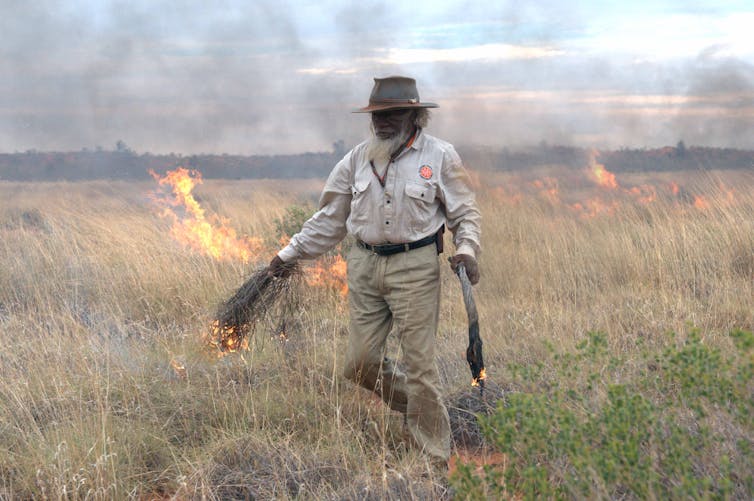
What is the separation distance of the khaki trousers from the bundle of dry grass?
0.68 meters

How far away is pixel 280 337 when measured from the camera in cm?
541

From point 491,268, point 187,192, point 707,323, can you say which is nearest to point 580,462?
point 707,323

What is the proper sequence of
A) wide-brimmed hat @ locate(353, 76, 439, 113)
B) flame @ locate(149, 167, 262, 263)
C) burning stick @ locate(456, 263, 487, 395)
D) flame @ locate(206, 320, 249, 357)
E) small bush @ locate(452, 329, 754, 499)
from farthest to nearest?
flame @ locate(149, 167, 262, 263)
flame @ locate(206, 320, 249, 357)
wide-brimmed hat @ locate(353, 76, 439, 113)
burning stick @ locate(456, 263, 487, 395)
small bush @ locate(452, 329, 754, 499)

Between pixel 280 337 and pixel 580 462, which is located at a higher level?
pixel 580 462

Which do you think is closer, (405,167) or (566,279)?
(405,167)

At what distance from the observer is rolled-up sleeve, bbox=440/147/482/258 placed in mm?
4348

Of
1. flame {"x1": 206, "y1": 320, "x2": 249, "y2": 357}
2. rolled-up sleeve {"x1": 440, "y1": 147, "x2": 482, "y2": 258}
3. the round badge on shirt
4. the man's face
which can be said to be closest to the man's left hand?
rolled-up sleeve {"x1": 440, "y1": 147, "x2": 482, "y2": 258}

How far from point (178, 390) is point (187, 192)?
19.6 feet

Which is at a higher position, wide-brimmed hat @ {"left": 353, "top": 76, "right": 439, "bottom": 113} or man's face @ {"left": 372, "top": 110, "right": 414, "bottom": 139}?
wide-brimmed hat @ {"left": 353, "top": 76, "right": 439, "bottom": 113}

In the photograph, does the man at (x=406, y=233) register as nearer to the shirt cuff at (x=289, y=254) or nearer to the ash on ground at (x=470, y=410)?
the shirt cuff at (x=289, y=254)

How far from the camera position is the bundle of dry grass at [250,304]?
507 centimetres

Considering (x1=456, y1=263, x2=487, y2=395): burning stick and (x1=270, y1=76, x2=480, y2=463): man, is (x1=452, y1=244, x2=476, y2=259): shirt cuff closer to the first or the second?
(x1=270, y1=76, x2=480, y2=463): man

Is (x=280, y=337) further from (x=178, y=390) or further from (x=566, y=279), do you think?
(x=566, y=279)

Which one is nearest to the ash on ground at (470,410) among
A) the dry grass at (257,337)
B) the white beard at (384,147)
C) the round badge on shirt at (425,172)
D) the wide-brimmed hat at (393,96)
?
the dry grass at (257,337)
